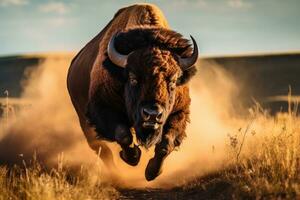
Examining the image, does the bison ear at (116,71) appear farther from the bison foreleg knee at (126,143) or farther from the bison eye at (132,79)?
the bison foreleg knee at (126,143)

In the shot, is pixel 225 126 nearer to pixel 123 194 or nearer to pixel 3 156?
pixel 3 156

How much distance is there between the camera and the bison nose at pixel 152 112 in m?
7.77

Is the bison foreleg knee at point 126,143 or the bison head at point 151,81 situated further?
the bison foreleg knee at point 126,143

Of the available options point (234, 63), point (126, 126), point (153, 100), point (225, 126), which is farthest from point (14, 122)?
point (234, 63)

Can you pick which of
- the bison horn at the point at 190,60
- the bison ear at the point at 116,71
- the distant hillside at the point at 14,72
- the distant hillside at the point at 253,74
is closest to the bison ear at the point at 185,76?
the bison horn at the point at 190,60

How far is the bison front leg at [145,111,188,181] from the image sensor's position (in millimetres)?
8875

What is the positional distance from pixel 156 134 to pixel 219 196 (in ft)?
4.14

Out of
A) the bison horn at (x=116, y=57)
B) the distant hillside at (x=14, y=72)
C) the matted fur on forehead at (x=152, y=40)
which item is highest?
the matted fur on forehead at (x=152, y=40)

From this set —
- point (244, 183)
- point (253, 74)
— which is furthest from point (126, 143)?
point (253, 74)

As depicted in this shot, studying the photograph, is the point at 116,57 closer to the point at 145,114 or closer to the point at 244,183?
the point at 145,114

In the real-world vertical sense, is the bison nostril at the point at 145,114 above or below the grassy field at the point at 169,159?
above

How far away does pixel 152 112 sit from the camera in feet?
25.5

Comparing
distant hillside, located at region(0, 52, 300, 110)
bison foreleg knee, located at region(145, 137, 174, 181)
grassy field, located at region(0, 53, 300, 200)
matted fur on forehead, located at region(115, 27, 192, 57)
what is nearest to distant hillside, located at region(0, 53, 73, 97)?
distant hillside, located at region(0, 52, 300, 110)

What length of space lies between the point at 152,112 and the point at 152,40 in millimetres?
1417
